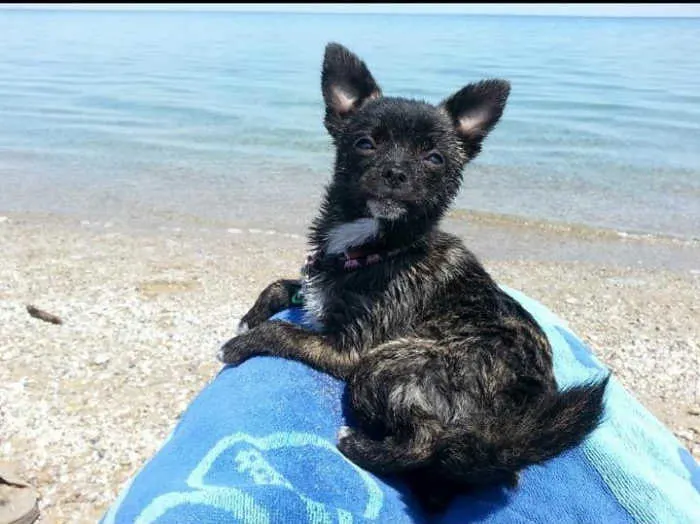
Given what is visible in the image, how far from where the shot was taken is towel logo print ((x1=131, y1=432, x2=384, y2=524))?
9.36 feet

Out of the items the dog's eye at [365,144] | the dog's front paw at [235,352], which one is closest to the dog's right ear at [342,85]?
the dog's eye at [365,144]

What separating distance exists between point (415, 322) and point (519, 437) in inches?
37.0

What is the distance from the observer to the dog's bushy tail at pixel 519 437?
10.5 feet

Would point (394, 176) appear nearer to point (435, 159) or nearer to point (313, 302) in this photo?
point (435, 159)

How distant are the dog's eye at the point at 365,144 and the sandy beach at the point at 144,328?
2717mm

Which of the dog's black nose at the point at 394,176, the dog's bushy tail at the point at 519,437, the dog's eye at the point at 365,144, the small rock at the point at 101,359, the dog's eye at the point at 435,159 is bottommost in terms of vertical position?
the small rock at the point at 101,359

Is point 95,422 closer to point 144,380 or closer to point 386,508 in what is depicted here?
point 144,380

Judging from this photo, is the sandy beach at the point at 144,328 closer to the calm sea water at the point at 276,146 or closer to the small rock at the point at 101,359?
the small rock at the point at 101,359

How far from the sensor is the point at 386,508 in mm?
3105

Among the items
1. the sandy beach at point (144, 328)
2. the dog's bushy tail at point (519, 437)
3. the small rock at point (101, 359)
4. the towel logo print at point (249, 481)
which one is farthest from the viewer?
the small rock at point (101, 359)

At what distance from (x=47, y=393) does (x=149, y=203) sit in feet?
26.4

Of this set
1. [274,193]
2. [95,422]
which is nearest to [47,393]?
[95,422]

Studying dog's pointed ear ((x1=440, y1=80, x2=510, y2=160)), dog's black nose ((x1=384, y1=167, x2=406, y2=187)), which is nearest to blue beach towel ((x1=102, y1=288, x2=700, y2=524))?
dog's black nose ((x1=384, y1=167, x2=406, y2=187))

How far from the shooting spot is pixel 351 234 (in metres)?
4.16
